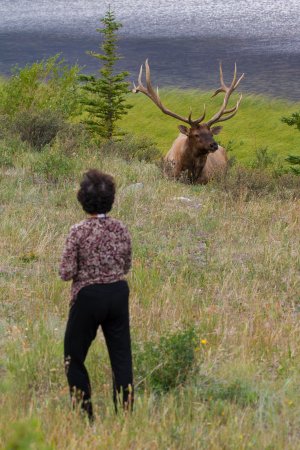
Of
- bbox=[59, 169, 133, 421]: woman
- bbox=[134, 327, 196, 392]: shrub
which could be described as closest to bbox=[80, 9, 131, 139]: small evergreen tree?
bbox=[134, 327, 196, 392]: shrub

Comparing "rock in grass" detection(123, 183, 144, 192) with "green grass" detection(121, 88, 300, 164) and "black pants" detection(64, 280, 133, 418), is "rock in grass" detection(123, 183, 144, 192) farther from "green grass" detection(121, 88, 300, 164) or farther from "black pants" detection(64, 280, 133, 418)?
"green grass" detection(121, 88, 300, 164)

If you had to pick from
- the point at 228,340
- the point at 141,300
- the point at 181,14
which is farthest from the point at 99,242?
the point at 181,14

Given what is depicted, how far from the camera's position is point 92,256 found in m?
4.46

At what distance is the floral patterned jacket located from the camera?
444 centimetres

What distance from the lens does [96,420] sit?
4277 millimetres

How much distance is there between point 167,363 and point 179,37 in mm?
64569

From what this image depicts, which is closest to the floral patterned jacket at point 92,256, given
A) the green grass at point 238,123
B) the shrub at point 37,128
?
the shrub at point 37,128

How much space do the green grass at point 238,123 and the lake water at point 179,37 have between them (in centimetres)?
188

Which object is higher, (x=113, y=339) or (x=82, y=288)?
(x=82, y=288)

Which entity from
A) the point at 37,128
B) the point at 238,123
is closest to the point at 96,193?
the point at 37,128

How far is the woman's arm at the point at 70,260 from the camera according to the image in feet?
14.6

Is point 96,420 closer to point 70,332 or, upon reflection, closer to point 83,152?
point 70,332

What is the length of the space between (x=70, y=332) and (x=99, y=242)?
0.52 meters

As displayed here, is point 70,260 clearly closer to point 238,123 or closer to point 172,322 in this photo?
point 172,322
